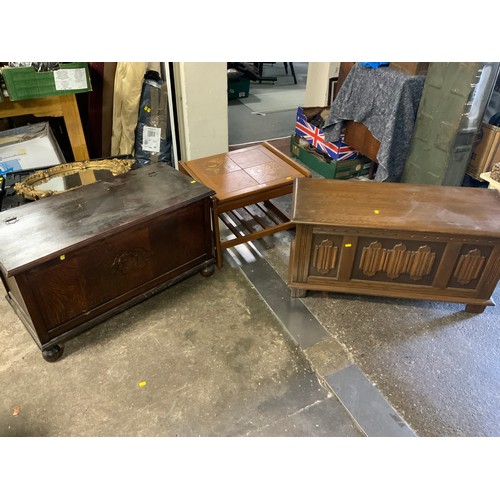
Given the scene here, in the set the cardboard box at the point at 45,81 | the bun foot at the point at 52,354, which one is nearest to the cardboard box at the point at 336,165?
the cardboard box at the point at 45,81

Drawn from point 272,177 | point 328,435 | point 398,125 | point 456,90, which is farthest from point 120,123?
point 328,435

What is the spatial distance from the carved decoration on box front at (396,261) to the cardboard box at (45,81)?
2143mm

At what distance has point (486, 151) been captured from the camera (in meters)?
2.66

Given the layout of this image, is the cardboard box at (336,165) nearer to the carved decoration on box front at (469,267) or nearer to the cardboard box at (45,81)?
the carved decoration on box front at (469,267)

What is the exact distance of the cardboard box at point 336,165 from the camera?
332cm

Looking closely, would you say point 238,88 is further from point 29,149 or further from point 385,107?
point 29,149

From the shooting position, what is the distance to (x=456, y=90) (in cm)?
246

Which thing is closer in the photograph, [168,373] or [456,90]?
[168,373]

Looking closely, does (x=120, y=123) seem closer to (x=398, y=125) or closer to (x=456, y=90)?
(x=398, y=125)

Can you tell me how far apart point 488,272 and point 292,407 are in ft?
3.77

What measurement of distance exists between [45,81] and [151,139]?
869mm

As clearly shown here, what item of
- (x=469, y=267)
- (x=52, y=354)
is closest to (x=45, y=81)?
(x=52, y=354)

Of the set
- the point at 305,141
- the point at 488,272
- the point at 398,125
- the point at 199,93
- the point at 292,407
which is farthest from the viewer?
the point at 305,141

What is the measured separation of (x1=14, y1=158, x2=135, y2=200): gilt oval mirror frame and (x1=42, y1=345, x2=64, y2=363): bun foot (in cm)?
88
